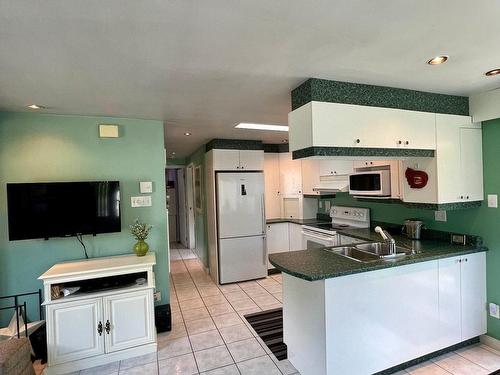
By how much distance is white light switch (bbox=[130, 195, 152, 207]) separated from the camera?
303cm

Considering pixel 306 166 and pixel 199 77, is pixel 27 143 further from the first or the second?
pixel 306 166

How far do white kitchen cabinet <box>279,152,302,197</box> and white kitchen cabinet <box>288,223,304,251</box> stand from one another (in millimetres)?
578

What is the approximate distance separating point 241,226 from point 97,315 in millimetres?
2404

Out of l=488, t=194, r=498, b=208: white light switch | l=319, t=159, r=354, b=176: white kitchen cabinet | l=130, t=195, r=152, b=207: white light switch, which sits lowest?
l=488, t=194, r=498, b=208: white light switch

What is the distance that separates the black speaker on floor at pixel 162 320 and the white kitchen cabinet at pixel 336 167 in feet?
9.10

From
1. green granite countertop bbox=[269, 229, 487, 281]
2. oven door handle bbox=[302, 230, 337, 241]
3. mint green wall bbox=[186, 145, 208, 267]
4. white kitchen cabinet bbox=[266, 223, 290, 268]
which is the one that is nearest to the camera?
green granite countertop bbox=[269, 229, 487, 281]

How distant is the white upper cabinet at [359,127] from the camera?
1.98 metres

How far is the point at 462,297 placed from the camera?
8.08 feet

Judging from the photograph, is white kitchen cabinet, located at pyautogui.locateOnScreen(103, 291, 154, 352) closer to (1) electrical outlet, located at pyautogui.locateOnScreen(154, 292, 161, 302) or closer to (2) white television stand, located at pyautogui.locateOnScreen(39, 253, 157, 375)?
(2) white television stand, located at pyautogui.locateOnScreen(39, 253, 157, 375)

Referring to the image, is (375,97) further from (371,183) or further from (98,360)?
(98,360)

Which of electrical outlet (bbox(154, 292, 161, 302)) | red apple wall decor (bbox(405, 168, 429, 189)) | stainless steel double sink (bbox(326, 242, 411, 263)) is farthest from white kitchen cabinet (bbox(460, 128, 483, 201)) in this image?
electrical outlet (bbox(154, 292, 161, 302))

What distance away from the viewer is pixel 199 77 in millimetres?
1910

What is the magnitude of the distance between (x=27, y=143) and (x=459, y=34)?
11.5 feet

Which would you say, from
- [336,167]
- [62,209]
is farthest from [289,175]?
[62,209]
